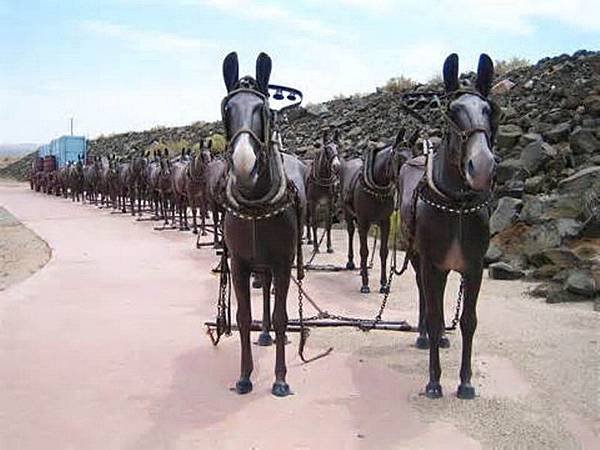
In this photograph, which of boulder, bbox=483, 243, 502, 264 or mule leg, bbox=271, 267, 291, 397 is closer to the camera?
mule leg, bbox=271, 267, 291, 397

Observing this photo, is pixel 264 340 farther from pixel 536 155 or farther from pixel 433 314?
pixel 536 155

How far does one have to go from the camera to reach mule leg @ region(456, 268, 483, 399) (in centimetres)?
528

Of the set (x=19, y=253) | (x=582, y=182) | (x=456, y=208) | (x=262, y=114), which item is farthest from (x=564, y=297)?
(x=19, y=253)

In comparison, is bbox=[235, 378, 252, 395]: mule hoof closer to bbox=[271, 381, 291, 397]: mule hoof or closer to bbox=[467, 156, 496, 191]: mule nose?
bbox=[271, 381, 291, 397]: mule hoof

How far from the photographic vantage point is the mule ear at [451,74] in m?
5.06

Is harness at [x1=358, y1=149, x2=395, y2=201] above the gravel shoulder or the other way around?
above

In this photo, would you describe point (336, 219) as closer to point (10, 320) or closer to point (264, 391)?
point (10, 320)

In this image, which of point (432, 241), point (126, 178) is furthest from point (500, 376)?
point (126, 178)

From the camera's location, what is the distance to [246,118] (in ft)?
16.0

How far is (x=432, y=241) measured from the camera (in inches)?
207

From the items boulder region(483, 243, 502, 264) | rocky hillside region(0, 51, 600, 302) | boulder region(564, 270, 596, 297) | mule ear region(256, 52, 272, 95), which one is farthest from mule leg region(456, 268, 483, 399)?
boulder region(483, 243, 502, 264)

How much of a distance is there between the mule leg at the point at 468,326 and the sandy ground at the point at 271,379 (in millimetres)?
106

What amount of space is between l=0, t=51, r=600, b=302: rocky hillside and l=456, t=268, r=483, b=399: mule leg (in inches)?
60.2

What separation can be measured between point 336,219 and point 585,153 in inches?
275
